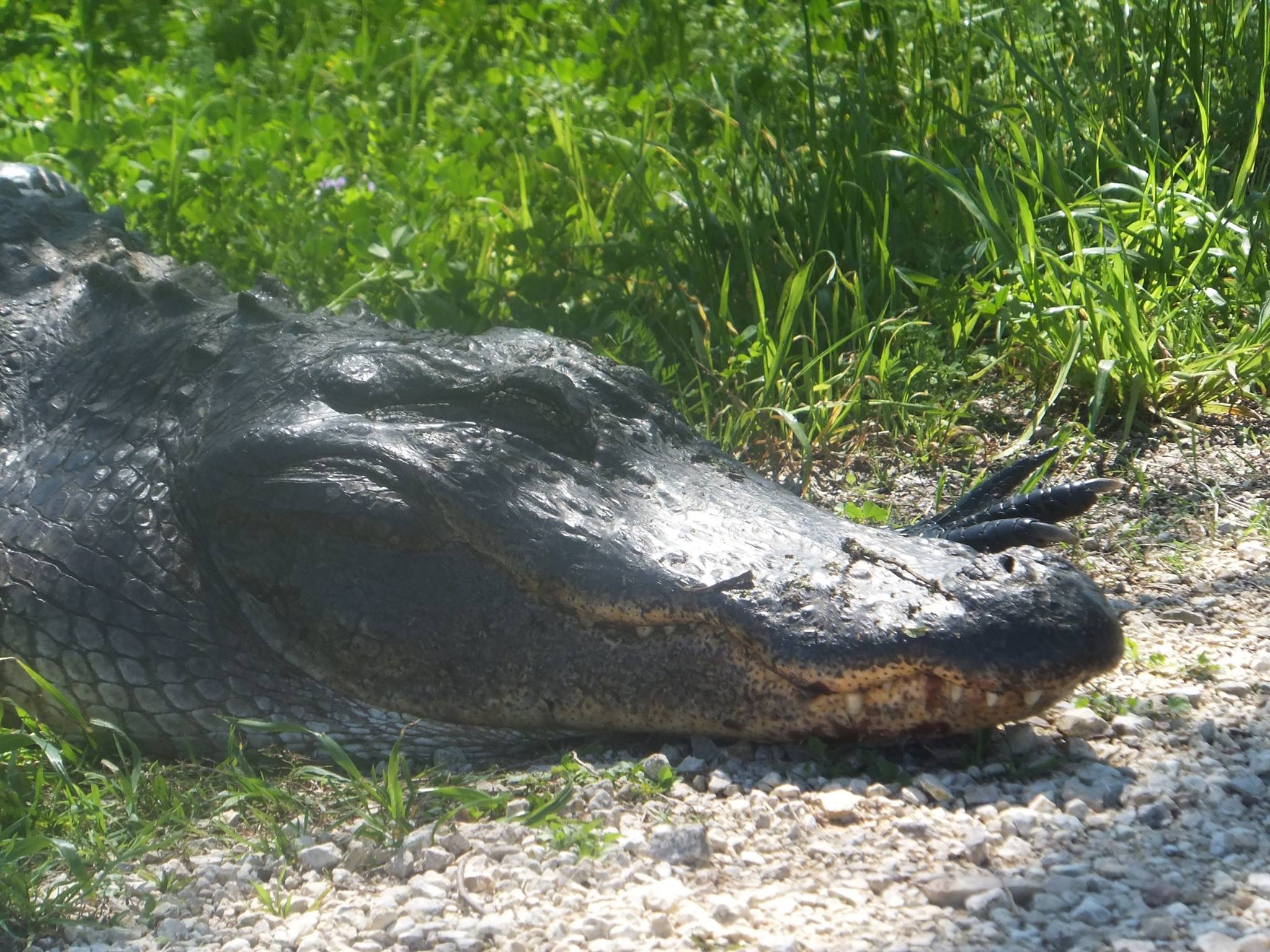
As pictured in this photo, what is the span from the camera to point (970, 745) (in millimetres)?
2449

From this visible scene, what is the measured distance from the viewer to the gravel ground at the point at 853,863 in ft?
6.39

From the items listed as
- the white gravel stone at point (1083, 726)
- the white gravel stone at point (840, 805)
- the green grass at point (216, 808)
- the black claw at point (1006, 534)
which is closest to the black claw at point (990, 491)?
the black claw at point (1006, 534)

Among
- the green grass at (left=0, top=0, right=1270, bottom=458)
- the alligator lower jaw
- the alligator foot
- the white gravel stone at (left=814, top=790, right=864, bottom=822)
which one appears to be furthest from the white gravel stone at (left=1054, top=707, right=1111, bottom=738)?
the green grass at (left=0, top=0, right=1270, bottom=458)

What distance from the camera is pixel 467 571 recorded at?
106 inches

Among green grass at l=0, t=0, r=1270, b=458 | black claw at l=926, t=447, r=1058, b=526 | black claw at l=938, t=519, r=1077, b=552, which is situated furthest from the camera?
green grass at l=0, t=0, r=1270, b=458

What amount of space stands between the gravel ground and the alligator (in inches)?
5.8

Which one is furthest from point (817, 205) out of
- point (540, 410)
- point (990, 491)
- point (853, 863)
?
point (853, 863)

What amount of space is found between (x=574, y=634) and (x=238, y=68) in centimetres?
A: 440

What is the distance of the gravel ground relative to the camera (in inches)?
76.6

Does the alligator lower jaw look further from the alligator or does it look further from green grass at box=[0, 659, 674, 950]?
green grass at box=[0, 659, 674, 950]

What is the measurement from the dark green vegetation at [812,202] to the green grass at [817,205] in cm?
1

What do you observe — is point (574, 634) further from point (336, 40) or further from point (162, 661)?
point (336, 40)

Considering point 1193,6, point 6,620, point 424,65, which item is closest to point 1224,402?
point 1193,6

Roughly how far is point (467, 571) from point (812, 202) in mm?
2118
